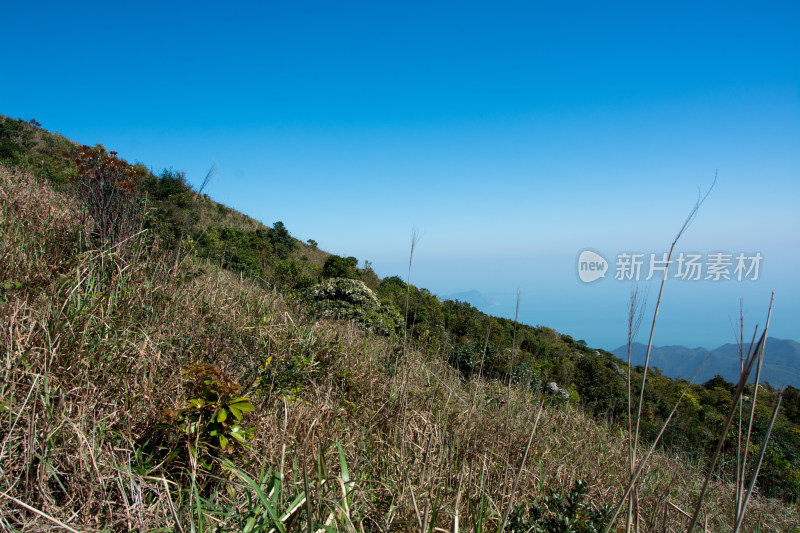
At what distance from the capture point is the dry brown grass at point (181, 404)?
1.90 meters

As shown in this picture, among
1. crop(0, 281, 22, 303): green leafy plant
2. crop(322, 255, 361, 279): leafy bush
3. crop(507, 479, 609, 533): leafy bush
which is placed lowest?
crop(507, 479, 609, 533): leafy bush

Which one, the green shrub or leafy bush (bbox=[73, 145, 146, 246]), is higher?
leafy bush (bbox=[73, 145, 146, 246])

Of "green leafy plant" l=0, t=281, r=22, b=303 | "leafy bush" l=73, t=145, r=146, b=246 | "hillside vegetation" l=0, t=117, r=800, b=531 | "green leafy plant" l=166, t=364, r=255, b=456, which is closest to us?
"hillside vegetation" l=0, t=117, r=800, b=531

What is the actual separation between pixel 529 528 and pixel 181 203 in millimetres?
13125

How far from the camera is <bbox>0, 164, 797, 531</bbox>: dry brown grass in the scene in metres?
1.90

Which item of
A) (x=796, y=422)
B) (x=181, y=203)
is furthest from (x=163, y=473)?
(x=796, y=422)

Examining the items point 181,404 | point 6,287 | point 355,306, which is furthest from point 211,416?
point 355,306

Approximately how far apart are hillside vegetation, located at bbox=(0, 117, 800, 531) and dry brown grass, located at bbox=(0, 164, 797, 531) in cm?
2

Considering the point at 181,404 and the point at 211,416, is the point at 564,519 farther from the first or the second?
the point at 181,404

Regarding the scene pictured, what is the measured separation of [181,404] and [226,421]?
57cm

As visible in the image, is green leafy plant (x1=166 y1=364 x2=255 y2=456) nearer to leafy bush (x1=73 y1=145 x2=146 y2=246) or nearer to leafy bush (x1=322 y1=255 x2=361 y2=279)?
leafy bush (x1=73 y1=145 x2=146 y2=246)

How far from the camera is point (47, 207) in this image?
4684mm

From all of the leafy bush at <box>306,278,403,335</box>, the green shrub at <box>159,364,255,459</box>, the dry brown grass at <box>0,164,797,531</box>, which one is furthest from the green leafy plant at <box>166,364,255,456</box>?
the leafy bush at <box>306,278,403,335</box>

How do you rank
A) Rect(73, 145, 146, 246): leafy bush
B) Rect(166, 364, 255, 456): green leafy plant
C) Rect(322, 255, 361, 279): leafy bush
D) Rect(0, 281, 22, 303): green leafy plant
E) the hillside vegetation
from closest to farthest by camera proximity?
the hillside vegetation, Rect(166, 364, 255, 456): green leafy plant, Rect(0, 281, 22, 303): green leafy plant, Rect(73, 145, 146, 246): leafy bush, Rect(322, 255, 361, 279): leafy bush
